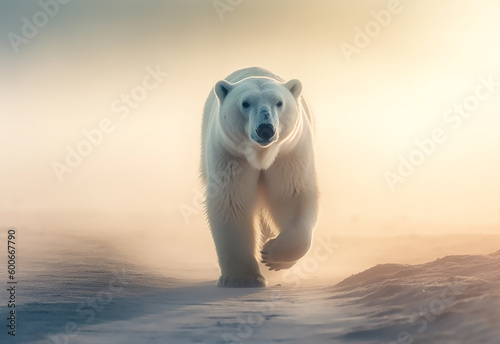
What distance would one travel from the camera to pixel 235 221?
8.27 metres

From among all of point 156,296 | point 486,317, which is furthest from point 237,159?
point 486,317

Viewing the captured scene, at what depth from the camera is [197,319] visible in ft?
18.9

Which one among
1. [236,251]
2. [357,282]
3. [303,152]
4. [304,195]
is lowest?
[357,282]

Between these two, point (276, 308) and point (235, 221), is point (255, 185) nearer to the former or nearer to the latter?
point (235, 221)

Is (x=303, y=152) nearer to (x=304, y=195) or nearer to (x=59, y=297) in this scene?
(x=304, y=195)

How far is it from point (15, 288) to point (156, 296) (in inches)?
53.9

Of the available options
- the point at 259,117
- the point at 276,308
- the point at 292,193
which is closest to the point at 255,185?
the point at 292,193

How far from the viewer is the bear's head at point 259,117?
7152 mm

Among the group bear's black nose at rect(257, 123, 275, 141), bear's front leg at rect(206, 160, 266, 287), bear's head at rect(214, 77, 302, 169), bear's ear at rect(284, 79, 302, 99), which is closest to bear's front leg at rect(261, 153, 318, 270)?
bear's front leg at rect(206, 160, 266, 287)

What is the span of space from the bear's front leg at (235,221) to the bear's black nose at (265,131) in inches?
42.5

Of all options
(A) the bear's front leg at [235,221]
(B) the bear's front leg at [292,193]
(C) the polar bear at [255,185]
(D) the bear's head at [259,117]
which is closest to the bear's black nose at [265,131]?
(D) the bear's head at [259,117]

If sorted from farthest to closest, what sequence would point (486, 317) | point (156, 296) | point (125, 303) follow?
point (156, 296) < point (125, 303) < point (486, 317)

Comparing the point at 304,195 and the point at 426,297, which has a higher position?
the point at 304,195

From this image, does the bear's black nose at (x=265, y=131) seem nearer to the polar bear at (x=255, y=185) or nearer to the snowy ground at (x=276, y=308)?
the polar bear at (x=255, y=185)
